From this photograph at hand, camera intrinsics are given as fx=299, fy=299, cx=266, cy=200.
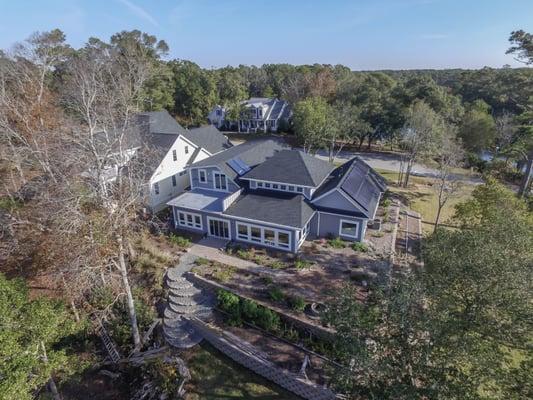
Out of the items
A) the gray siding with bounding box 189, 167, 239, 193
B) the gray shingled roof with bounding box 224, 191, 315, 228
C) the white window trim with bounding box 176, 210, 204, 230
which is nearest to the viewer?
the gray shingled roof with bounding box 224, 191, 315, 228

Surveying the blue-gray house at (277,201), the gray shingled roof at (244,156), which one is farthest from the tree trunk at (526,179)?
the gray shingled roof at (244,156)

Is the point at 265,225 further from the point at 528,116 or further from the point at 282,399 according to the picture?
the point at 528,116

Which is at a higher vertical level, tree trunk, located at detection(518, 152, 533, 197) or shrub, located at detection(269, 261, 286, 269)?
tree trunk, located at detection(518, 152, 533, 197)

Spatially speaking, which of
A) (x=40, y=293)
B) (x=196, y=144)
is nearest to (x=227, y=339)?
(x=40, y=293)

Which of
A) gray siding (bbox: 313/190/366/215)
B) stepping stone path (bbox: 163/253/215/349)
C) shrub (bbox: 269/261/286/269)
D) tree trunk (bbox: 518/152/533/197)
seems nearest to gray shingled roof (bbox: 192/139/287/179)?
gray siding (bbox: 313/190/366/215)

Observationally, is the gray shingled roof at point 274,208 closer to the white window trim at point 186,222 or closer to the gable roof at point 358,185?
the gable roof at point 358,185

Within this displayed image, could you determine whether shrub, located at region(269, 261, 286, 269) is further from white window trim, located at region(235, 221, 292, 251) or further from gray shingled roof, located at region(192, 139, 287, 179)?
gray shingled roof, located at region(192, 139, 287, 179)

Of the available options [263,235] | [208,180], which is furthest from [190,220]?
[263,235]
